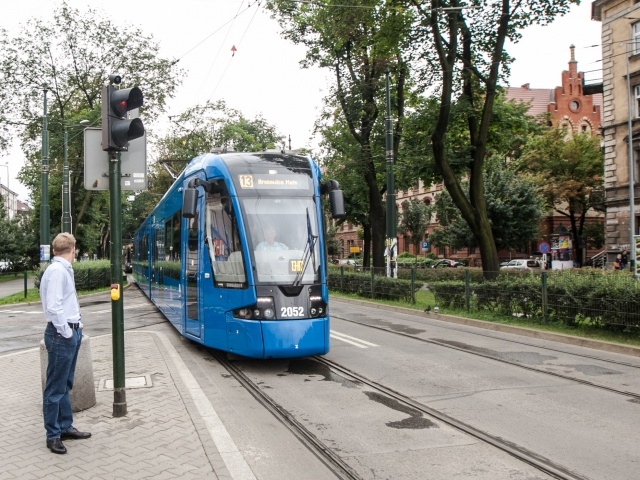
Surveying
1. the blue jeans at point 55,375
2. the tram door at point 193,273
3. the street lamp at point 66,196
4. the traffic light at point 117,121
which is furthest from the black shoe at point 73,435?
the street lamp at point 66,196

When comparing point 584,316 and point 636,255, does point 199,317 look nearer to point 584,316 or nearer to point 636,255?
point 584,316

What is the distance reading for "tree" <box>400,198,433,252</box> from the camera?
61.2 metres

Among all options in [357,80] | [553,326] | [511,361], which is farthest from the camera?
[357,80]

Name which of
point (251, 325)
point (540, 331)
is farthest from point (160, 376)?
point (540, 331)

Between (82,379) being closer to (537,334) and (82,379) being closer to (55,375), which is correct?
(55,375)

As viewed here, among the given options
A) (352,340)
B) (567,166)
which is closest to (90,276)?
(352,340)

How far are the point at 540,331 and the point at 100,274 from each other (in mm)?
23760

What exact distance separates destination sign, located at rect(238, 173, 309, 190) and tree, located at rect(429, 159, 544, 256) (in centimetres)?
3631

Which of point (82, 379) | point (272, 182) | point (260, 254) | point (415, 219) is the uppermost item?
point (415, 219)

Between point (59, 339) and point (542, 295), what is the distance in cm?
1105

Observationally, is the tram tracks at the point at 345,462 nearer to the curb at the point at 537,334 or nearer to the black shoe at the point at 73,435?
the black shoe at the point at 73,435

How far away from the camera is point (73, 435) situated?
5.28 meters

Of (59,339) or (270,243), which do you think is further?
(270,243)

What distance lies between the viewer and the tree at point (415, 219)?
201 feet
